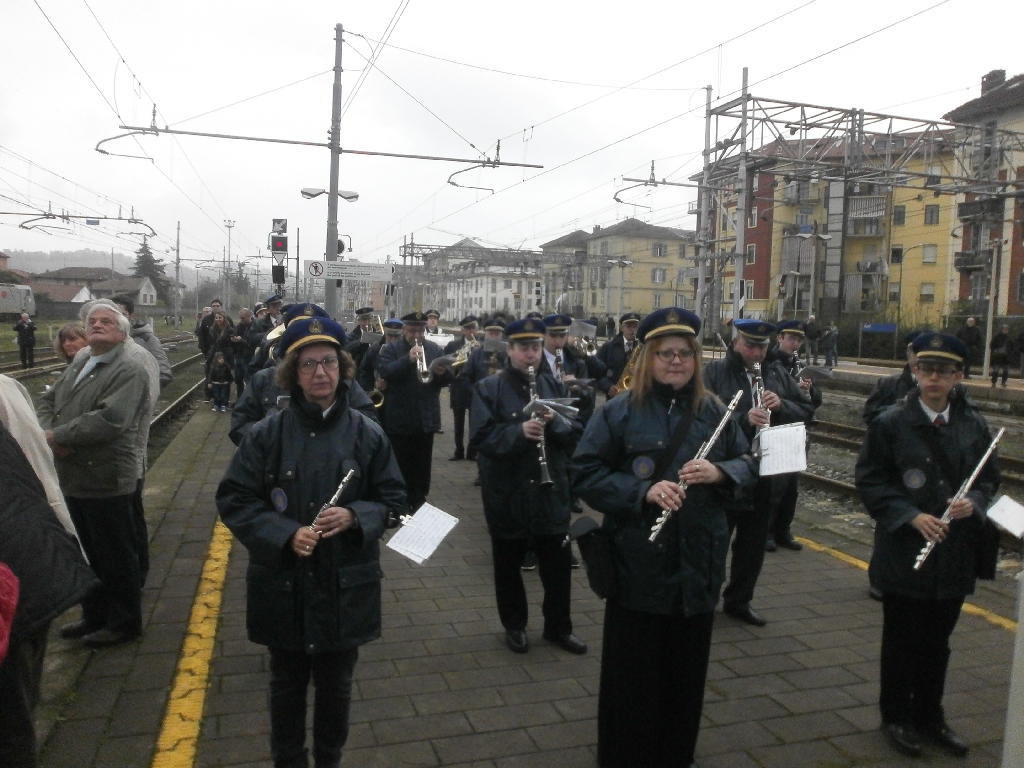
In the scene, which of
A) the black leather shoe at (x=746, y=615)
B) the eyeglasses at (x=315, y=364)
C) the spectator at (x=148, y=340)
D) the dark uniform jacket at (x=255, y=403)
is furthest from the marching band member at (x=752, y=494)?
the spectator at (x=148, y=340)

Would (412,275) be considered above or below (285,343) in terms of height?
above

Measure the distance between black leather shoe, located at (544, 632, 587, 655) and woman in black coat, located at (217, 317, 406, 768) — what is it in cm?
188

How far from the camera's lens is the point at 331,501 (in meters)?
3.25

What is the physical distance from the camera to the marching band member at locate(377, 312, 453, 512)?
7836 mm

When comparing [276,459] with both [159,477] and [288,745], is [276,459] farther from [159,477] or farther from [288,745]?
[159,477]

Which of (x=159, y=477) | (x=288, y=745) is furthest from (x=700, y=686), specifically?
(x=159, y=477)

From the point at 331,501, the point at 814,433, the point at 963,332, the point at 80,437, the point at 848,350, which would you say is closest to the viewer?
the point at 331,501

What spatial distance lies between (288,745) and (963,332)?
1040 inches

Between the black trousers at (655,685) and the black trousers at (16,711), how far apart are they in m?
2.16

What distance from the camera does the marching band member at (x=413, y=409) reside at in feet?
25.7

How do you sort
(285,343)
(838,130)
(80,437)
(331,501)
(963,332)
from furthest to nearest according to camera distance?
(963,332), (838,130), (80,437), (285,343), (331,501)

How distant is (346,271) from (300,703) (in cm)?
1683

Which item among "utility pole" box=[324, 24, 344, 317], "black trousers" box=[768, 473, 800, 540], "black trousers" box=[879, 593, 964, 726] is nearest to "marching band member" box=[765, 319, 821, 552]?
"black trousers" box=[768, 473, 800, 540]

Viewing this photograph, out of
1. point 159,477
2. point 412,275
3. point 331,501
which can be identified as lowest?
point 159,477
